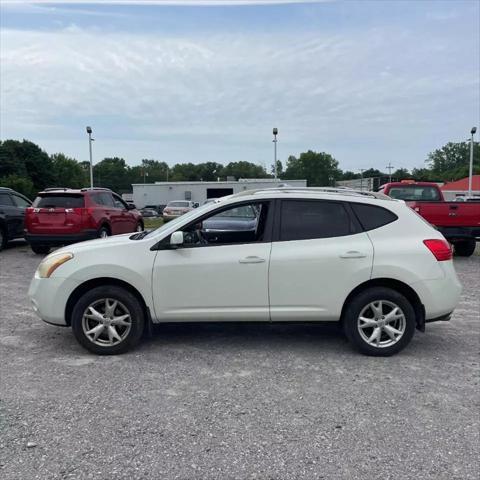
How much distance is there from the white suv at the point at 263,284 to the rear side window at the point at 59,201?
6754 millimetres

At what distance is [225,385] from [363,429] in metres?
1.24

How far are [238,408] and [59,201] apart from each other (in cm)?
896

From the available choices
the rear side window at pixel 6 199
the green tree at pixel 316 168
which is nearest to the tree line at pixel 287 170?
the green tree at pixel 316 168

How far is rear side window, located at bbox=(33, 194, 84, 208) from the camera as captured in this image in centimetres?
1116

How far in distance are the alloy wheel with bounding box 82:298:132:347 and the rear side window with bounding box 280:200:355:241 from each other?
5.88 feet

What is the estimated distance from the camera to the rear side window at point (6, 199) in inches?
507

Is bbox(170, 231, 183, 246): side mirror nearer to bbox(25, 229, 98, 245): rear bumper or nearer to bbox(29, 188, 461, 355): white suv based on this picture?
bbox(29, 188, 461, 355): white suv

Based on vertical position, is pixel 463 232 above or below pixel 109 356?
above

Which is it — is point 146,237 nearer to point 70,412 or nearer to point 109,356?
point 109,356

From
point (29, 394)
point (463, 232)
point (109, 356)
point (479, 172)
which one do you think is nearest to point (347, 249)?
point (109, 356)

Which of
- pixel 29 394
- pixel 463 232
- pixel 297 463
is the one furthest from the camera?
pixel 463 232

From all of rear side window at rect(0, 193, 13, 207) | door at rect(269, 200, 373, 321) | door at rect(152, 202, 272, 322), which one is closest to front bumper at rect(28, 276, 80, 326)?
door at rect(152, 202, 272, 322)

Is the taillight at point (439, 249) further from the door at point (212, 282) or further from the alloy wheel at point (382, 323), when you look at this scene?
the door at point (212, 282)

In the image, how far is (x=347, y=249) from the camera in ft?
15.5
